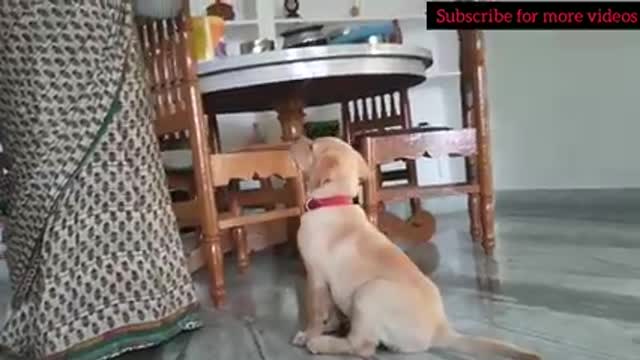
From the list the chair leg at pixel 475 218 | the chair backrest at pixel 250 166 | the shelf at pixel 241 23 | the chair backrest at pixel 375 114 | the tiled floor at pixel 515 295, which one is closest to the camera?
the tiled floor at pixel 515 295

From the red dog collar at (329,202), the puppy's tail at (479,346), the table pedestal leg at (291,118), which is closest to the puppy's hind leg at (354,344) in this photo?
the puppy's tail at (479,346)

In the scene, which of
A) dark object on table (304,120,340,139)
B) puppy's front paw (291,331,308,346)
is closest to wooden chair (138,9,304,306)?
puppy's front paw (291,331,308,346)

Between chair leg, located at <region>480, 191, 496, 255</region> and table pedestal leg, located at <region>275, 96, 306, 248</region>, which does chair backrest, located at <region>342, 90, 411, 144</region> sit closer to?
table pedestal leg, located at <region>275, 96, 306, 248</region>

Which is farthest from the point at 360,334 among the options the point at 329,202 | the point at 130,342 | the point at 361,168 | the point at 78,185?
the point at 78,185

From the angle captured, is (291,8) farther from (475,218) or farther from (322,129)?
(475,218)

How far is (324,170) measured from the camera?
150cm

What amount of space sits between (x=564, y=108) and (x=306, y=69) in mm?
2221

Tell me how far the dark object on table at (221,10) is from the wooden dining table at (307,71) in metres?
1.21

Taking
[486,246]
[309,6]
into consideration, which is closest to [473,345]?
[486,246]

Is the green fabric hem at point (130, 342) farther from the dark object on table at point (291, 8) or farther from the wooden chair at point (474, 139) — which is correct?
the dark object on table at point (291, 8)

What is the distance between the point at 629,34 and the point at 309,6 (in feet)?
5.49

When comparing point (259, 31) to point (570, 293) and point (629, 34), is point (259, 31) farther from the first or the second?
point (570, 293)

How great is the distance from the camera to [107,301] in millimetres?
1487

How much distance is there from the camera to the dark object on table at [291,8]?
→ 3.93m
